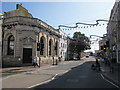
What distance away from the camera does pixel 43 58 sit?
102 ft

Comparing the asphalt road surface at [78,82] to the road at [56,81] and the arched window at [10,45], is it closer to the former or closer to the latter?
the road at [56,81]

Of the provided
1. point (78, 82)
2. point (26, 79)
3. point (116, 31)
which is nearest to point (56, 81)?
point (78, 82)

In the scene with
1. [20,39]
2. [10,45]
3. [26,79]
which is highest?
[20,39]

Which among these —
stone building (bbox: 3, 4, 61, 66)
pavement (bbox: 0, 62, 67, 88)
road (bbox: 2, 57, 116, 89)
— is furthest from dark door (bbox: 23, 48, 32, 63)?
road (bbox: 2, 57, 116, 89)

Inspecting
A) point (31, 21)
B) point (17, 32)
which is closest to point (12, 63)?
point (17, 32)

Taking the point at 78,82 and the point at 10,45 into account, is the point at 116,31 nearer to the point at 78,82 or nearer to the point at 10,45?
the point at 10,45

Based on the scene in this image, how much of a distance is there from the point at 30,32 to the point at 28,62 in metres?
5.73

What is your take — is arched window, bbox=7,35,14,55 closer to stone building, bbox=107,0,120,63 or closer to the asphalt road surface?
the asphalt road surface

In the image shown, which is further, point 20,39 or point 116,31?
point 116,31

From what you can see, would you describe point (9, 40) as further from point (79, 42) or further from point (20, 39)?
point (79, 42)

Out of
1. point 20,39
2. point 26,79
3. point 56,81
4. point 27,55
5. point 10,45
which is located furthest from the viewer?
point 10,45

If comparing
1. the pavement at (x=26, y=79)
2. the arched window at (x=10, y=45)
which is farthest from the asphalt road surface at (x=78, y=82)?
the arched window at (x=10, y=45)

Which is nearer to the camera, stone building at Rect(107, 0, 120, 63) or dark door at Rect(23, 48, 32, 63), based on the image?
dark door at Rect(23, 48, 32, 63)

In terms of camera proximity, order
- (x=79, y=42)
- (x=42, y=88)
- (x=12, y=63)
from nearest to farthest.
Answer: (x=42, y=88) → (x=12, y=63) → (x=79, y=42)
